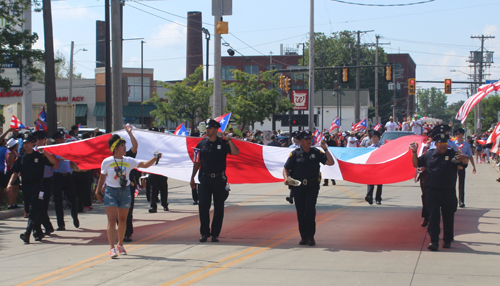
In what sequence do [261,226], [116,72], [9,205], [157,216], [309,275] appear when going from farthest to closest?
[116,72] → [9,205] → [157,216] → [261,226] → [309,275]

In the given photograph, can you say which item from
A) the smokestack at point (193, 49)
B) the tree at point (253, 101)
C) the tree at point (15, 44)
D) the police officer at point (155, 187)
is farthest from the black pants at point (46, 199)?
the smokestack at point (193, 49)

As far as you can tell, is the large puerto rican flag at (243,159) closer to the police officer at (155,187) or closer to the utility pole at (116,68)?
the police officer at (155,187)

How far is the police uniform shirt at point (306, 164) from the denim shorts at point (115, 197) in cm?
264

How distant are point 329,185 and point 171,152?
959 cm

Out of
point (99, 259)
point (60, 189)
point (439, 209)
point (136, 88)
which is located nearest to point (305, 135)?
point (439, 209)

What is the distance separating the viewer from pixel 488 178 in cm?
2209

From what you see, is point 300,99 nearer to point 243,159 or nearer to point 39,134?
point 243,159

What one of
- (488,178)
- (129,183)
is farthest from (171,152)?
(488,178)

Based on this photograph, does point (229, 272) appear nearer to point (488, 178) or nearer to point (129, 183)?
point (129, 183)

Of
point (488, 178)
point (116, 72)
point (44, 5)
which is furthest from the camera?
point (488, 178)

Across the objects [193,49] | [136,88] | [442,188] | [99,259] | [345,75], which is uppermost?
[193,49]

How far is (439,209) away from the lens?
27.0 feet

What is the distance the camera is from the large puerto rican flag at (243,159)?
10.6 m

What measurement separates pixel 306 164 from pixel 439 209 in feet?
7.07
